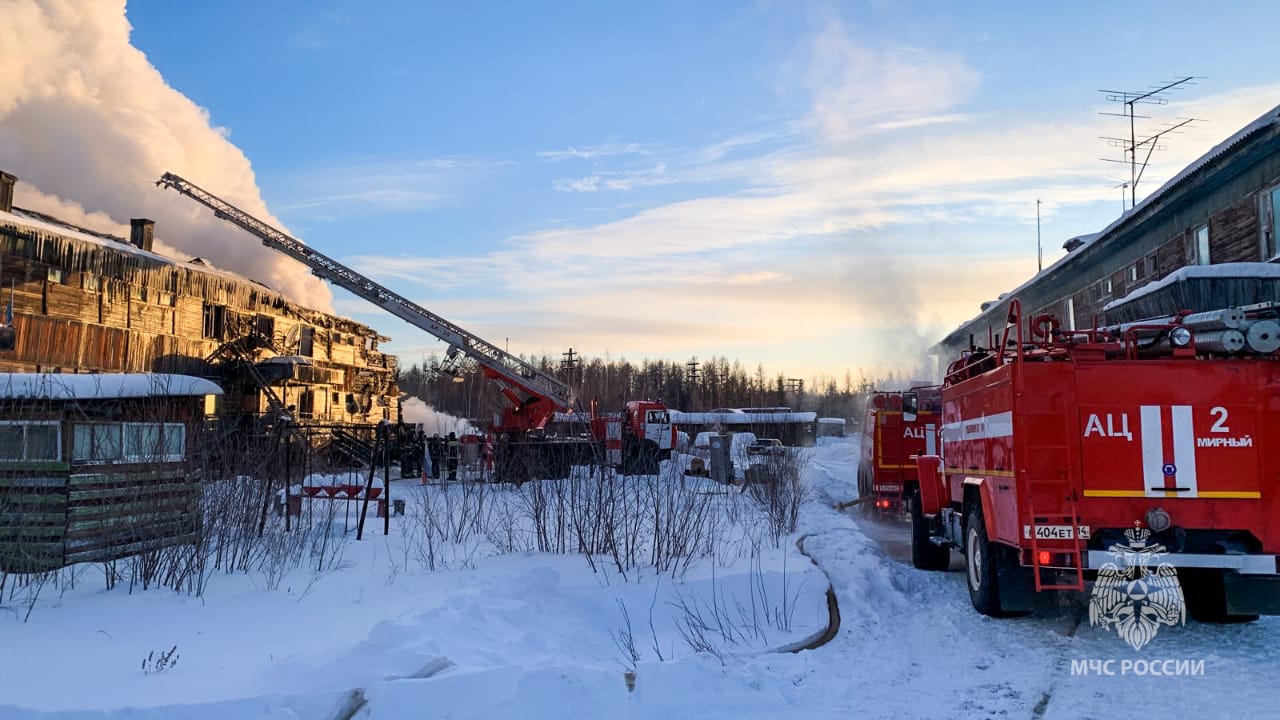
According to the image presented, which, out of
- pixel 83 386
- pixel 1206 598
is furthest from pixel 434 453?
pixel 1206 598

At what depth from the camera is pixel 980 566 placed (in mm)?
9086

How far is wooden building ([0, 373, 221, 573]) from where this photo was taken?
9.44m

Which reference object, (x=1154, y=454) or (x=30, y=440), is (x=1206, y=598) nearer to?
(x=1154, y=454)

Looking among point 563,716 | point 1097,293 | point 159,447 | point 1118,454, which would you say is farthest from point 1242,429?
point 1097,293

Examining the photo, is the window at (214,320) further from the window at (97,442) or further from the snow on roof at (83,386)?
the window at (97,442)

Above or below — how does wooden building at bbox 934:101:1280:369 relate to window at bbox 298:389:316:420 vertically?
above

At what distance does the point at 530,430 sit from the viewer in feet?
103

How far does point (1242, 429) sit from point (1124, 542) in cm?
146

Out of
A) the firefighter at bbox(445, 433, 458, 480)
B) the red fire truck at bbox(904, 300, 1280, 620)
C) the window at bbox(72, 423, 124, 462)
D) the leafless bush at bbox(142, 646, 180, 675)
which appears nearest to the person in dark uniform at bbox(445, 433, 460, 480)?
the firefighter at bbox(445, 433, 458, 480)

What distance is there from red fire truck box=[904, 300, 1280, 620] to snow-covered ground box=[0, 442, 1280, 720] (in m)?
0.81

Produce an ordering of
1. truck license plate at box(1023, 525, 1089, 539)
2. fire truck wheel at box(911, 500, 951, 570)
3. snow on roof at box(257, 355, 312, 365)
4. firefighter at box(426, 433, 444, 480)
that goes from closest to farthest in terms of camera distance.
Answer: truck license plate at box(1023, 525, 1089, 539), fire truck wheel at box(911, 500, 951, 570), firefighter at box(426, 433, 444, 480), snow on roof at box(257, 355, 312, 365)

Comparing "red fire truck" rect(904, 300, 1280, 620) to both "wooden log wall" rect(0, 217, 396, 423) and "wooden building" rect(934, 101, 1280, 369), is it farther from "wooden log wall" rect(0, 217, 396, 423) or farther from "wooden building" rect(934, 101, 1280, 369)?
"wooden log wall" rect(0, 217, 396, 423)

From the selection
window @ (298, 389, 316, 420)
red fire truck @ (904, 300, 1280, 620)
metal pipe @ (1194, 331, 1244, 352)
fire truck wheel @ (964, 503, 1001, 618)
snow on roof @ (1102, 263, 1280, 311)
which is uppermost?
snow on roof @ (1102, 263, 1280, 311)

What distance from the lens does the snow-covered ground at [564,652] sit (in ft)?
19.0
